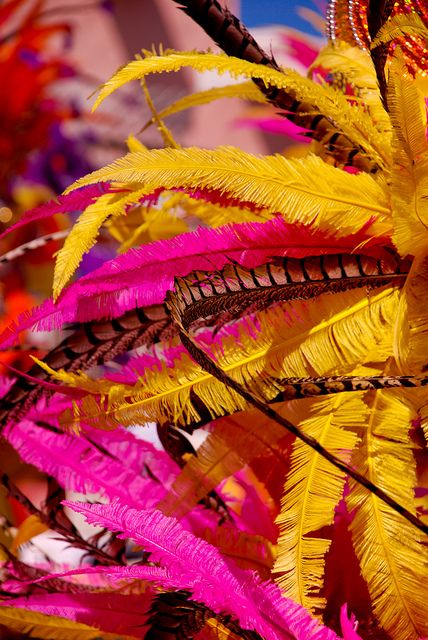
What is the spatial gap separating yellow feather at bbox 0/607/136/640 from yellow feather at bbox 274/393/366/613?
12 cm

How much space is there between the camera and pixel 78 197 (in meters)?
0.49

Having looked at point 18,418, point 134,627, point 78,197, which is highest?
point 78,197

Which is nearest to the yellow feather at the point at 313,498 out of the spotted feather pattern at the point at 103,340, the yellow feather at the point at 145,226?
the spotted feather pattern at the point at 103,340

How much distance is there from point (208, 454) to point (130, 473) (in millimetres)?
83

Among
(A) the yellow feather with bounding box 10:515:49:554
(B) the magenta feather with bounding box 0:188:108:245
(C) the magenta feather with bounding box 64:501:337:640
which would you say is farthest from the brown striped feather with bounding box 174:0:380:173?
(A) the yellow feather with bounding box 10:515:49:554

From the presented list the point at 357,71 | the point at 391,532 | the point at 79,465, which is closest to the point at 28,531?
the point at 79,465

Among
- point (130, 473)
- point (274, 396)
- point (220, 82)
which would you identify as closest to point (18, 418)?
point (130, 473)

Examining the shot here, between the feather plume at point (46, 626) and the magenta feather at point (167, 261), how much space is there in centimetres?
17

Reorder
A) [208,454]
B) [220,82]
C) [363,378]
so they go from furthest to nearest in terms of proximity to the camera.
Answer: [220,82], [208,454], [363,378]

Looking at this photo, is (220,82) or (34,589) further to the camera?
(220,82)

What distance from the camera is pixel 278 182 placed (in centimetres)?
41

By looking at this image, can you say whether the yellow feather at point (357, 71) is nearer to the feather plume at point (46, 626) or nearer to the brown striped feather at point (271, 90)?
the brown striped feather at point (271, 90)

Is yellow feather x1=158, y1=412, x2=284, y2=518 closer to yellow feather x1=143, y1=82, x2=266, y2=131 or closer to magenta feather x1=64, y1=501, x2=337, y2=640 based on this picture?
magenta feather x1=64, y1=501, x2=337, y2=640

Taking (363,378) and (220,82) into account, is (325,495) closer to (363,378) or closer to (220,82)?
(363,378)
